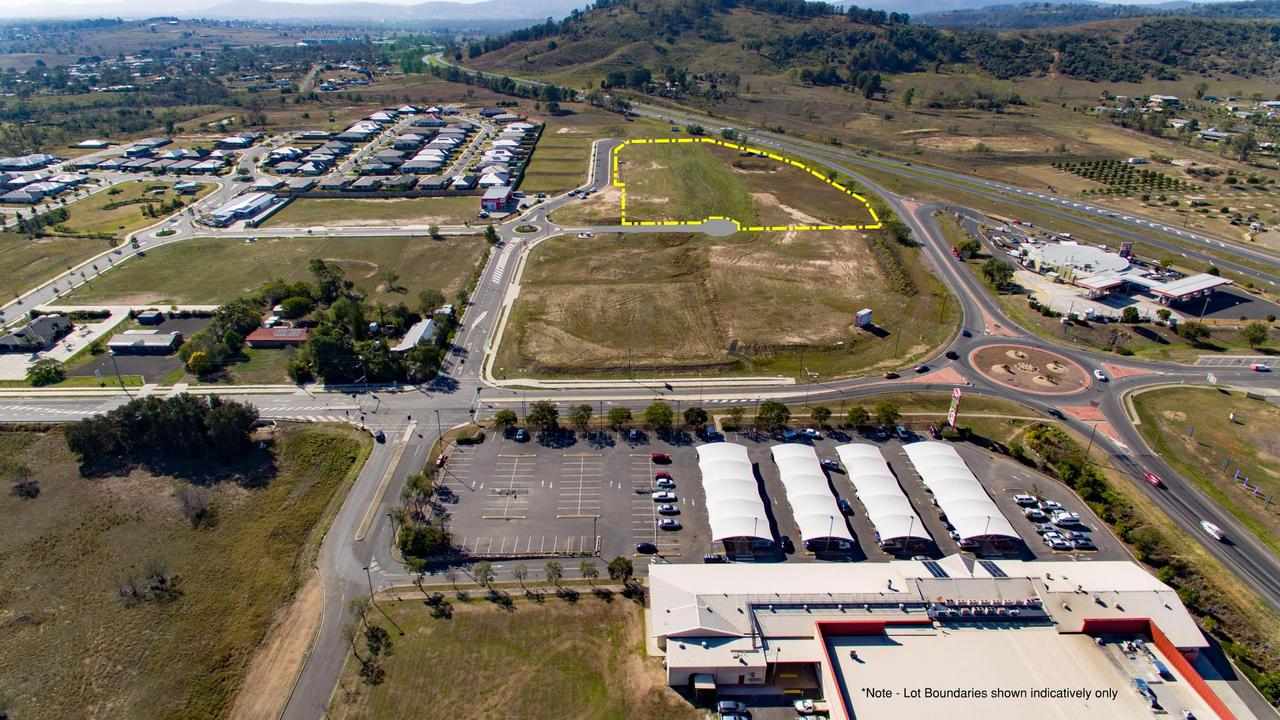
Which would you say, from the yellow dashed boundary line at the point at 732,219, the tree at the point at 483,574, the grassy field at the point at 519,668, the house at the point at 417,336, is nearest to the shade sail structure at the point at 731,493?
the grassy field at the point at 519,668

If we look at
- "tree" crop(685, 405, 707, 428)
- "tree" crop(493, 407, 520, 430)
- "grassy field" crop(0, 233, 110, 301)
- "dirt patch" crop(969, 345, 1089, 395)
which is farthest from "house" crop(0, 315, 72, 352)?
"dirt patch" crop(969, 345, 1089, 395)

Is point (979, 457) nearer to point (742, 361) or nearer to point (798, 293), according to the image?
point (742, 361)

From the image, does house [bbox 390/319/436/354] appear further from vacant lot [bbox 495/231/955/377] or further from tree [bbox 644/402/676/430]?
tree [bbox 644/402/676/430]

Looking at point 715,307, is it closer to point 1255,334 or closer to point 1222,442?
point 1222,442

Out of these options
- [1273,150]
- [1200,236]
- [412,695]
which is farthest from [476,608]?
[1273,150]

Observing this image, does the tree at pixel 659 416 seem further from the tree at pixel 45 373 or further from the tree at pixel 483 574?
the tree at pixel 45 373

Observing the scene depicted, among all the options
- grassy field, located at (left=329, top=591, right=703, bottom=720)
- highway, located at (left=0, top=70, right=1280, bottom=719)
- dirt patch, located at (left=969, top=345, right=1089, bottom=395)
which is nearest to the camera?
grassy field, located at (left=329, top=591, right=703, bottom=720)
